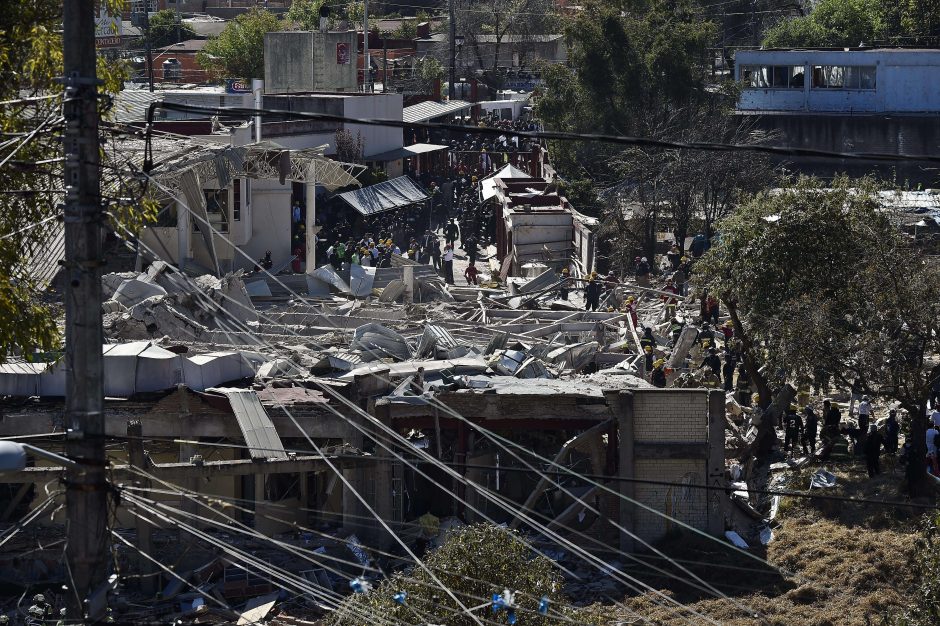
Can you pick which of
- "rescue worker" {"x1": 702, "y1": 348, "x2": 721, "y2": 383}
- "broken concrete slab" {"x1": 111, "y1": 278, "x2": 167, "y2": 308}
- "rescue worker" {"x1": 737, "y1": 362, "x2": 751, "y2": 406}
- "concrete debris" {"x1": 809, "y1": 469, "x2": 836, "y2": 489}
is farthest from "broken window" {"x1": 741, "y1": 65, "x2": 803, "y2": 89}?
"concrete debris" {"x1": 809, "y1": 469, "x2": 836, "y2": 489}

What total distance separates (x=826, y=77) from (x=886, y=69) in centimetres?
197

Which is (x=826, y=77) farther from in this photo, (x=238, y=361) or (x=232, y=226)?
(x=238, y=361)

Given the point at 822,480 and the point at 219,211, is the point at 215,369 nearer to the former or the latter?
the point at 822,480

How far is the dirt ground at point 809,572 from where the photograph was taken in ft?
44.7

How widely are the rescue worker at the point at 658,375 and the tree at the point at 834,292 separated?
1406 mm

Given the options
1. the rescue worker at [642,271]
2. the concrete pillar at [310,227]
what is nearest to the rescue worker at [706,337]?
the rescue worker at [642,271]

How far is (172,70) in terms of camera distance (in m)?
61.9

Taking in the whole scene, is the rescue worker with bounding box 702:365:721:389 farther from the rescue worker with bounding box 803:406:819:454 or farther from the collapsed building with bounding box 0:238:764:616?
the collapsed building with bounding box 0:238:764:616

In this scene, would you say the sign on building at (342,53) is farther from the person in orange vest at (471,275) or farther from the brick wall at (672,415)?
the brick wall at (672,415)

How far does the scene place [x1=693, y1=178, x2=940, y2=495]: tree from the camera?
663 inches

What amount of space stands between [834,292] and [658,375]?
3.11 m

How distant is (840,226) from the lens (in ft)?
62.6

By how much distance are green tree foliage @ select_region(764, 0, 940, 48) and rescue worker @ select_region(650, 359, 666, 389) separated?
33.1m

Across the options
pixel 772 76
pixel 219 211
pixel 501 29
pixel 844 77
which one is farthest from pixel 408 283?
pixel 501 29
